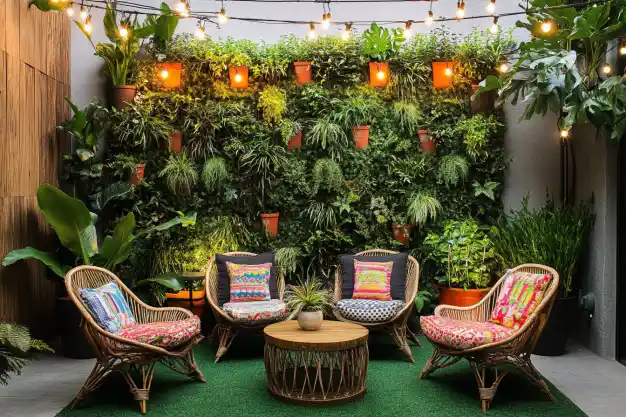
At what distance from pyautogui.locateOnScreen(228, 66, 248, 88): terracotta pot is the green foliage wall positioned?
4.9 inches

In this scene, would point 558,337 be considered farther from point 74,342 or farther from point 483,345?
point 74,342

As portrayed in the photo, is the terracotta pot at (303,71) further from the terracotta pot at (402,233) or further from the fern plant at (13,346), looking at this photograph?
the fern plant at (13,346)

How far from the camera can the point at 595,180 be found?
6.06m

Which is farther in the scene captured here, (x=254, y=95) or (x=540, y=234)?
(x=254, y=95)

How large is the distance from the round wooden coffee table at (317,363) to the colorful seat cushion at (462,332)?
582 millimetres

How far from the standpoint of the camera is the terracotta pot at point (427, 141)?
703cm

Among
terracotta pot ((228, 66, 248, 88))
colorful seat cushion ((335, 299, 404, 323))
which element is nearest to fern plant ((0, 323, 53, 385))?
colorful seat cushion ((335, 299, 404, 323))

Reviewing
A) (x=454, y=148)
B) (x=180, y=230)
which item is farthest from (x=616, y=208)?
(x=180, y=230)

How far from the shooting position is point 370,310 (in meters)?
5.64

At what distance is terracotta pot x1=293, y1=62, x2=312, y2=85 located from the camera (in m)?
7.02

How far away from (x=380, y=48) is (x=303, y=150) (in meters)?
1.53

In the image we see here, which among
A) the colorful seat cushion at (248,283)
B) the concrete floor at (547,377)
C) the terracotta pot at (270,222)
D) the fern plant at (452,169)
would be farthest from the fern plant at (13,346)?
the fern plant at (452,169)

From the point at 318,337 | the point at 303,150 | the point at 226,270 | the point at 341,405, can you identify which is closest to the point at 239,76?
the point at 303,150

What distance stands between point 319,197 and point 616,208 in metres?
3.21
